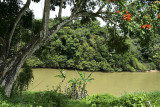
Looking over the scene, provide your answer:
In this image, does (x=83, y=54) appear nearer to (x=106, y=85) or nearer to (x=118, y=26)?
(x=106, y=85)

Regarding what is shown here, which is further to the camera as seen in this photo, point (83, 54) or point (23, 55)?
point (83, 54)

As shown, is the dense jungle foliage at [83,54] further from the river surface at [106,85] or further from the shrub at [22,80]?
the shrub at [22,80]

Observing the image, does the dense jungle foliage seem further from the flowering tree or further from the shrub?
the flowering tree

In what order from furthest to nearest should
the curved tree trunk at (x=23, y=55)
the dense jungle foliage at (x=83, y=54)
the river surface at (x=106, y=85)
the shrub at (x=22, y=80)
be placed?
the dense jungle foliage at (x=83, y=54)
the river surface at (x=106, y=85)
the shrub at (x=22, y=80)
the curved tree trunk at (x=23, y=55)

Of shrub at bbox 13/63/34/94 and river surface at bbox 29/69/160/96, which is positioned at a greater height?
shrub at bbox 13/63/34/94

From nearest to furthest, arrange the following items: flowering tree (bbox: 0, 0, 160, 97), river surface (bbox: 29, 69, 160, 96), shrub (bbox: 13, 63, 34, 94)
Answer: flowering tree (bbox: 0, 0, 160, 97) → shrub (bbox: 13, 63, 34, 94) → river surface (bbox: 29, 69, 160, 96)

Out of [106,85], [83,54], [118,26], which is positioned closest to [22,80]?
[118,26]

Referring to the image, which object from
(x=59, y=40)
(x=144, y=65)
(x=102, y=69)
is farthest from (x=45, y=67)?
(x=144, y=65)

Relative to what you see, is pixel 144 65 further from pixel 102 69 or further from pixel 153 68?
pixel 102 69

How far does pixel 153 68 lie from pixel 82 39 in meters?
13.1

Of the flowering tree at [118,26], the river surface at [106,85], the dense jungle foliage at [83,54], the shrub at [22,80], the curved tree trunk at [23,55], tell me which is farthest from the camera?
the dense jungle foliage at [83,54]

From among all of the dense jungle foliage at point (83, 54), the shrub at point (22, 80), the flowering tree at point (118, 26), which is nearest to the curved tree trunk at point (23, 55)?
the flowering tree at point (118, 26)

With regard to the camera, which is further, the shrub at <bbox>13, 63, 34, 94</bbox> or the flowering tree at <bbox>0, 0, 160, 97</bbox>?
the shrub at <bbox>13, 63, 34, 94</bbox>

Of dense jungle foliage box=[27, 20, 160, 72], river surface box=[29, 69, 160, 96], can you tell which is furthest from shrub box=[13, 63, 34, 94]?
dense jungle foliage box=[27, 20, 160, 72]
